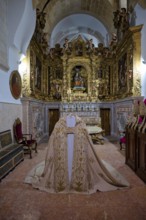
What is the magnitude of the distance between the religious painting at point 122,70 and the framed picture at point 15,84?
5.49 meters

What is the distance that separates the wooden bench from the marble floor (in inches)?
16.7

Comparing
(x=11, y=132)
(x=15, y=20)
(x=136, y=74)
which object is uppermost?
(x=15, y=20)

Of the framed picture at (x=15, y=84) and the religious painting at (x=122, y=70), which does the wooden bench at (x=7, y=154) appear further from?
the religious painting at (x=122, y=70)

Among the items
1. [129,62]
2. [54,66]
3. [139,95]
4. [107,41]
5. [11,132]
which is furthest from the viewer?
[107,41]

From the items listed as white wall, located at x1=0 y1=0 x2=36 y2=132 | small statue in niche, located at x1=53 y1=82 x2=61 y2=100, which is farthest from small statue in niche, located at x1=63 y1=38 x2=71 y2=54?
white wall, located at x1=0 y1=0 x2=36 y2=132

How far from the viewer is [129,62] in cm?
888

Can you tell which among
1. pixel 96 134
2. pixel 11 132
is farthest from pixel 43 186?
pixel 96 134

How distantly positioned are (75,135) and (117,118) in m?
7.73

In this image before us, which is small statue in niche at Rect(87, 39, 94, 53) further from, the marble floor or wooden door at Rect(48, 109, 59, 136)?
the marble floor

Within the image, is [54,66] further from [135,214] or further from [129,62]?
[135,214]

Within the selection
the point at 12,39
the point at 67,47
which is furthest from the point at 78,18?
the point at 12,39

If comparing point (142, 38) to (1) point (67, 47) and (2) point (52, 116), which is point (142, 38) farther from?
(2) point (52, 116)

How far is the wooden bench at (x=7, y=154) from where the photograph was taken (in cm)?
442

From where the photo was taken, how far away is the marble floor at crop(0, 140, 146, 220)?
9.27 ft
